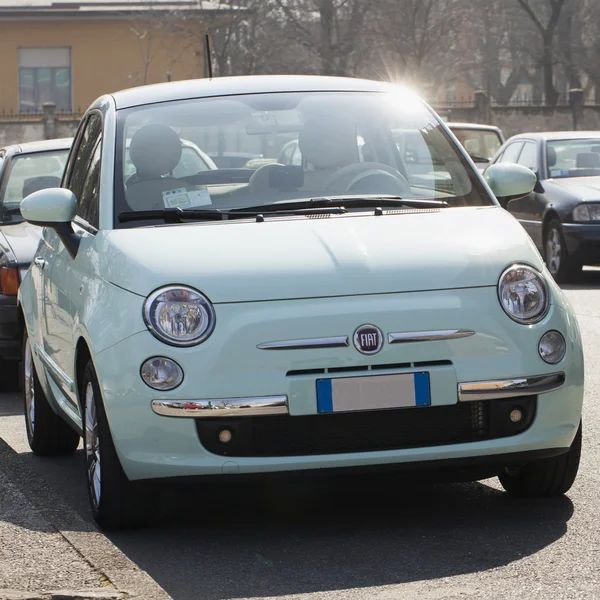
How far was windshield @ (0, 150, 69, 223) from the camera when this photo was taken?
11078 mm

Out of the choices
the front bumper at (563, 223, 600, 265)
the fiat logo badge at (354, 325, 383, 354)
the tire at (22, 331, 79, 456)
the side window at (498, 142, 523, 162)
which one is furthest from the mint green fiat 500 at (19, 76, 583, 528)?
the side window at (498, 142, 523, 162)

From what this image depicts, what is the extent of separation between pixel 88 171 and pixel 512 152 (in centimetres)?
1265

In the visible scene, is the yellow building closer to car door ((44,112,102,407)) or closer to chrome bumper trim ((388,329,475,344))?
car door ((44,112,102,407))

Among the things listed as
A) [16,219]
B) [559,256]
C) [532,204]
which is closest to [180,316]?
[16,219]

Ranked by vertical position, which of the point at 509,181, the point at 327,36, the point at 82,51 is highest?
the point at 327,36

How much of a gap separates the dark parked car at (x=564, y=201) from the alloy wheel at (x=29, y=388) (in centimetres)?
925

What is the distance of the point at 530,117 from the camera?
47188 mm

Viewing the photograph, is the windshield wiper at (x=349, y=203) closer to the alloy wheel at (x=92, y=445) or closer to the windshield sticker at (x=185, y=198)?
the windshield sticker at (x=185, y=198)

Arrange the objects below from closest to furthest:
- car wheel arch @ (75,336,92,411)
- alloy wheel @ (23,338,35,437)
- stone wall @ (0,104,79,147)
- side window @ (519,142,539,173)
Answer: car wheel arch @ (75,336,92,411), alloy wheel @ (23,338,35,437), side window @ (519,142,539,173), stone wall @ (0,104,79,147)

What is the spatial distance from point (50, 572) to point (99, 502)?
579 mm

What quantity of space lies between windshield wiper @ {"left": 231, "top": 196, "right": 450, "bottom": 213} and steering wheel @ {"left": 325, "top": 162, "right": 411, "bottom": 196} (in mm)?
151

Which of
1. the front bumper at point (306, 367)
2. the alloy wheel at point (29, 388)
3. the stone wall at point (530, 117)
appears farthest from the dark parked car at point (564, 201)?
the stone wall at point (530, 117)

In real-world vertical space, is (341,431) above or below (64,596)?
→ above

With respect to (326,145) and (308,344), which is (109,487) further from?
(326,145)
